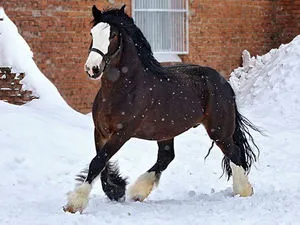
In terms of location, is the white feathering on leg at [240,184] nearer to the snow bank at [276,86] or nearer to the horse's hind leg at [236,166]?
the horse's hind leg at [236,166]

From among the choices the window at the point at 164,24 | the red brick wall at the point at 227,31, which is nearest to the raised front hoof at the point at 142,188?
the window at the point at 164,24

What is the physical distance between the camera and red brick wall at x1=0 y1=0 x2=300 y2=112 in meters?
15.3

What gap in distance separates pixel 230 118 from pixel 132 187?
1.35 metres

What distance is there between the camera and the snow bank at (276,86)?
51.1ft

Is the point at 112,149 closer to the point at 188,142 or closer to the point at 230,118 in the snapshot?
the point at 230,118

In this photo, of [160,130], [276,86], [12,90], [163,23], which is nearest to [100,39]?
[160,130]

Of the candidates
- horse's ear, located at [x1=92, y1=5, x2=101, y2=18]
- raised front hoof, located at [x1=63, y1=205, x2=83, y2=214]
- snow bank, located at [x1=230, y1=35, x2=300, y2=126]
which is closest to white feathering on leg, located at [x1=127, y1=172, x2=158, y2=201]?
raised front hoof, located at [x1=63, y1=205, x2=83, y2=214]

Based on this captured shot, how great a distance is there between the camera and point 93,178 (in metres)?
7.89

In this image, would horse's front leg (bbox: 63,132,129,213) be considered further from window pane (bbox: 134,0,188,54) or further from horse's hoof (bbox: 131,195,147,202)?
window pane (bbox: 134,0,188,54)

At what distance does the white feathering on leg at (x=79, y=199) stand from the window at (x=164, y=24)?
365 inches

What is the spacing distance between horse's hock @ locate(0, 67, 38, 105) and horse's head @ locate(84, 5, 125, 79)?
5643 mm

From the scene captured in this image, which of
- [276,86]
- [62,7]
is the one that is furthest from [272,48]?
[62,7]

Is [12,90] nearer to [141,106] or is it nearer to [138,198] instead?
[138,198]

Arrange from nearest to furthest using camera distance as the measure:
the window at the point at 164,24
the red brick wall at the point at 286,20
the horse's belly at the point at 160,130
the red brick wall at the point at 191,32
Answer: the horse's belly at the point at 160,130 → the red brick wall at the point at 191,32 → the window at the point at 164,24 → the red brick wall at the point at 286,20
